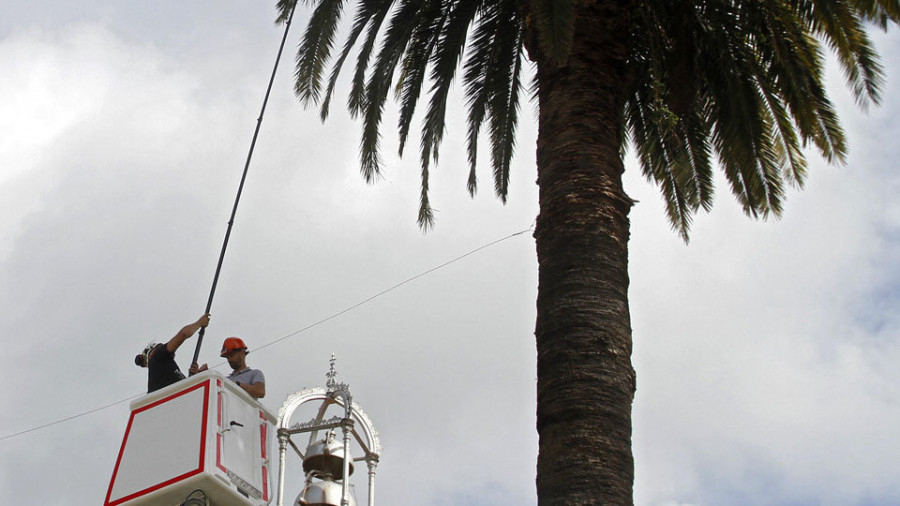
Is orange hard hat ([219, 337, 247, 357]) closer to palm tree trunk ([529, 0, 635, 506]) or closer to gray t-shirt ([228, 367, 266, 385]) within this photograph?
gray t-shirt ([228, 367, 266, 385])

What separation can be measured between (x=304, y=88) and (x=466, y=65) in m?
1.75

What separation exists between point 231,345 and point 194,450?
1.86 m

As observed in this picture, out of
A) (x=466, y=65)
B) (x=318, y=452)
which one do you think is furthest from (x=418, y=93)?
(x=318, y=452)

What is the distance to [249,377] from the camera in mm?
8375

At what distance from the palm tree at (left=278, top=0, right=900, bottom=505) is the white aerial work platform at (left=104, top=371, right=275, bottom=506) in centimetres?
183

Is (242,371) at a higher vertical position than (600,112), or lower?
lower

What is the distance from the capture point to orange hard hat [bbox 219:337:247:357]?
8.80 meters

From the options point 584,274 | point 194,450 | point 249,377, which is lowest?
point 194,450

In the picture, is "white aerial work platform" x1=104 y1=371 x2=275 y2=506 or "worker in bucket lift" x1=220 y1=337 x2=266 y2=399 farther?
"worker in bucket lift" x1=220 y1=337 x2=266 y2=399

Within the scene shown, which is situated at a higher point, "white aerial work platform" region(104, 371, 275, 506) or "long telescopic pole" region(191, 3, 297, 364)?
"long telescopic pole" region(191, 3, 297, 364)

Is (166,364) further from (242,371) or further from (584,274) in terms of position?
(584,274)

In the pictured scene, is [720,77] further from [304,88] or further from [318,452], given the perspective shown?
[318,452]

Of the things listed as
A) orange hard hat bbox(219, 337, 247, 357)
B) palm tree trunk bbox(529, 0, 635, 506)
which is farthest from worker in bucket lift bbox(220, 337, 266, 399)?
palm tree trunk bbox(529, 0, 635, 506)

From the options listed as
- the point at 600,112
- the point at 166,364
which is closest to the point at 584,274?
the point at 600,112
